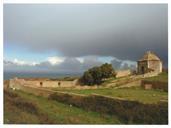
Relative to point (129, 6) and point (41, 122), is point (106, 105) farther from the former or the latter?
point (129, 6)

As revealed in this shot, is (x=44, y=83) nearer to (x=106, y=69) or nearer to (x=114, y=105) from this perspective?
(x=106, y=69)

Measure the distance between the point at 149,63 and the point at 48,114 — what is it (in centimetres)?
272

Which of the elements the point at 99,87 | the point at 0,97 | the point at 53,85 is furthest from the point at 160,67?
the point at 0,97

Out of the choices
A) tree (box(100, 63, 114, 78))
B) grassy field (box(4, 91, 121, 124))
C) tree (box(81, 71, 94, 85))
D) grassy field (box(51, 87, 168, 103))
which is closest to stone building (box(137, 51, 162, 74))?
grassy field (box(51, 87, 168, 103))

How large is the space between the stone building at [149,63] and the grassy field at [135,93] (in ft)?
1.63

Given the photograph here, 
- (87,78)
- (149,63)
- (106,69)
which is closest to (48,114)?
(87,78)

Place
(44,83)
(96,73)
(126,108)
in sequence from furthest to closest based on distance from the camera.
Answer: (44,83)
(96,73)
(126,108)

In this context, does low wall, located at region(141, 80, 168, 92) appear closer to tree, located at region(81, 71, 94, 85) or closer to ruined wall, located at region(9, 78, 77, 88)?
tree, located at region(81, 71, 94, 85)

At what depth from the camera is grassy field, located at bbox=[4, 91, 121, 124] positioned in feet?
40.8

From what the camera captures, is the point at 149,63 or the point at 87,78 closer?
the point at 87,78

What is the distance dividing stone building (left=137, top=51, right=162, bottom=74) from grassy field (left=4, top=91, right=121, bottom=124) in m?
1.52

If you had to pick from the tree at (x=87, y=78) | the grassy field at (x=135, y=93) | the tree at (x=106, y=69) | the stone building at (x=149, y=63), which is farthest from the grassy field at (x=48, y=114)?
the stone building at (x=149, y=63)

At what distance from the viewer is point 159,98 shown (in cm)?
1244

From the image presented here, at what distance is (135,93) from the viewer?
42.1ft
